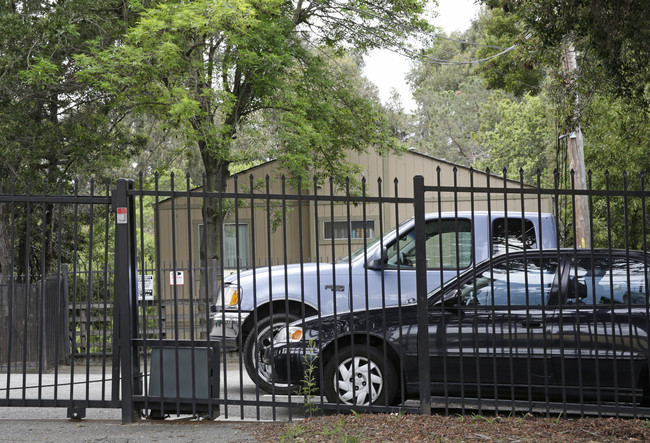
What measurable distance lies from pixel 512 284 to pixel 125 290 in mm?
3610

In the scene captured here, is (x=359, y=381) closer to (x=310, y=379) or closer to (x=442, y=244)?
(x=310, y=379)

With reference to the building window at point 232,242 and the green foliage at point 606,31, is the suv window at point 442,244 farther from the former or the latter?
the building window at point 232,242

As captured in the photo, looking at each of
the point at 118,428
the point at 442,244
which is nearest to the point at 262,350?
the point at 118,428

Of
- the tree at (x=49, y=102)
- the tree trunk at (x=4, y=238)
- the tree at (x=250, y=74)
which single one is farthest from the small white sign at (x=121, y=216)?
the tree trunk at (x=4, y=238)

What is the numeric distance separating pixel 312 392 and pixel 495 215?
343 cm

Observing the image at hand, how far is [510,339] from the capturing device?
6793 mm

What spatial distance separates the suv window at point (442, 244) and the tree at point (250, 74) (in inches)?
275

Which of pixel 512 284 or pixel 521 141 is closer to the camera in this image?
pixel 512 284

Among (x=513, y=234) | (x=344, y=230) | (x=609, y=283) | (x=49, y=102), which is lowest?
(x=609, y=283)

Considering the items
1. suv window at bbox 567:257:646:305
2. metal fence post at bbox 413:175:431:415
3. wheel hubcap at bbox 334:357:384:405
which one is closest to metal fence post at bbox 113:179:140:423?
wheel hubcap at bbox 334:357:384:405

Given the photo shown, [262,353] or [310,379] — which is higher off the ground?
[262,353]

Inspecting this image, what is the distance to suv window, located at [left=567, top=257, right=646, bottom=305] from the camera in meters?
7.10

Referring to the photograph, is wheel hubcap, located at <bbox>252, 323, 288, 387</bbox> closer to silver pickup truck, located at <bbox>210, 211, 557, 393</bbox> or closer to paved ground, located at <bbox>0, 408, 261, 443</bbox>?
silver pickup truck, located at <bbox>210, 211, 557, 393</bbox>

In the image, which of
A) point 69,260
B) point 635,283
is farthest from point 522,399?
point 69,260
